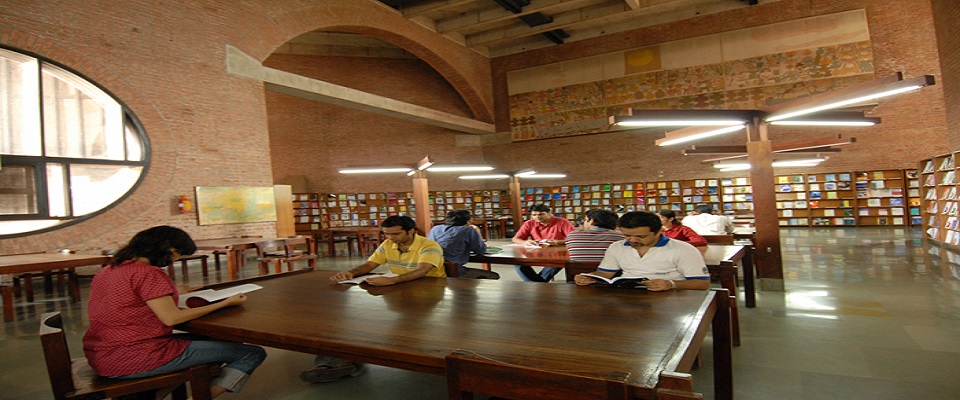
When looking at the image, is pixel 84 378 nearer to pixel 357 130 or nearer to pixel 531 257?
pixel 531 257

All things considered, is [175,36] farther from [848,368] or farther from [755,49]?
[755,49]

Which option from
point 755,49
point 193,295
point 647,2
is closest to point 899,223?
point 755,49

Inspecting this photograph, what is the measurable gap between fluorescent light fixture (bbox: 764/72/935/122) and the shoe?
4.44 meters

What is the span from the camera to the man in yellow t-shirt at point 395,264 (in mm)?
3307

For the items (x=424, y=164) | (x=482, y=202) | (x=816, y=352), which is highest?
(x=424, y=164)

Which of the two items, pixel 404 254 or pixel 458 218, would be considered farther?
pixel 458 218

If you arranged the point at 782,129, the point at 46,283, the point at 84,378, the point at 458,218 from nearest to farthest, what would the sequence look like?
the point at 84,378 → the point at 458,218 → the point at 46,283 → the point at 782,129

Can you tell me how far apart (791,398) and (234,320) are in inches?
119

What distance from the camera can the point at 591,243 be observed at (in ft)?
14.3

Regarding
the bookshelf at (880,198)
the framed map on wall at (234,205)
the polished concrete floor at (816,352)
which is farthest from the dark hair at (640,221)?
Result: the bookshelf at (880,198)

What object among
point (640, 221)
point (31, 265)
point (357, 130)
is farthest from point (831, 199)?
point (31, 265)

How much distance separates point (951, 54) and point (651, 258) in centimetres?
921

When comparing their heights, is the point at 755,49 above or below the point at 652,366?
above

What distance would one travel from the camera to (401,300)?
2.70 metres
